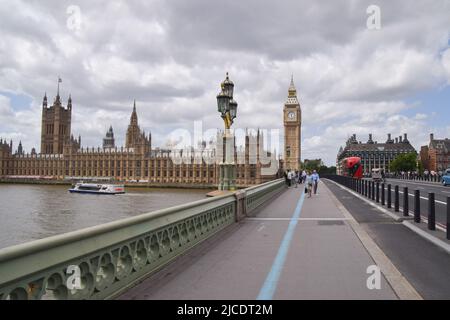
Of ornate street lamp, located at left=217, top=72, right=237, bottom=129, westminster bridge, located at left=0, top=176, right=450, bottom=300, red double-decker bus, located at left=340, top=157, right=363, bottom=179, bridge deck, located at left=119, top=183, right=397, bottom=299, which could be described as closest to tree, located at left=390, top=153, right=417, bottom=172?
red double-decker bus, located at left=340, top=157, right=363, bottom=179

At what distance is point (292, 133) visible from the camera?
127688 mm

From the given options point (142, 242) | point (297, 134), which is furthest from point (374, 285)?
point (297, 134)

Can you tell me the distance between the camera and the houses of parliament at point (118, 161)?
424 feet

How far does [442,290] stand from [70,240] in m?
4.73

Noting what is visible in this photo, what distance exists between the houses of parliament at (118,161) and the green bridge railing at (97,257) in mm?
113936

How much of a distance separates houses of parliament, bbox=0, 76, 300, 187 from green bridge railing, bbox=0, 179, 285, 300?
374 feet

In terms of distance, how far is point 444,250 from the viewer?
26.2 feet

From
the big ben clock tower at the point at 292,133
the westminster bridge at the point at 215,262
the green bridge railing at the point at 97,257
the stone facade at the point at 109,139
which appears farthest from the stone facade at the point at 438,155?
the green bridge railing at the point at 97,257

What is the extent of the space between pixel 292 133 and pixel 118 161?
66.6 m

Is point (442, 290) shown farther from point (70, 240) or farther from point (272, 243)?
point (70, 240)

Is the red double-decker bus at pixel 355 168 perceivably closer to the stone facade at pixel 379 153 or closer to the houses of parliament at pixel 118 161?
the houses of parliament at pixel 118 161
